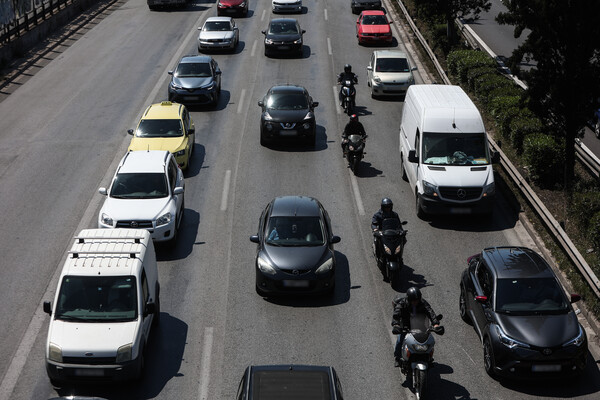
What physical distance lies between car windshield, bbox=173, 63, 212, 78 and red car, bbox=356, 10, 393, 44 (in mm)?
12360

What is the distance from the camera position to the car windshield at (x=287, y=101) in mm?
28719

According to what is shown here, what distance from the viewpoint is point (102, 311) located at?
1488 cm

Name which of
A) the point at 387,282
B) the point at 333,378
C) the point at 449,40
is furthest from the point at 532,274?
the point at 449,40

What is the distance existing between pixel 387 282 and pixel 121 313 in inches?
253

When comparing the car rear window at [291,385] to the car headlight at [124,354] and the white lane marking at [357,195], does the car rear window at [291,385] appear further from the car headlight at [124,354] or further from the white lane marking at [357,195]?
the white lane marking at [357,195]

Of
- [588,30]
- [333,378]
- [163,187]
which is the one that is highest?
[588,30]

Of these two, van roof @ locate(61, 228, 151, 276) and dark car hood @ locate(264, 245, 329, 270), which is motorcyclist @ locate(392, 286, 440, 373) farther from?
van roof @ locate(61, 228, 151, 276)

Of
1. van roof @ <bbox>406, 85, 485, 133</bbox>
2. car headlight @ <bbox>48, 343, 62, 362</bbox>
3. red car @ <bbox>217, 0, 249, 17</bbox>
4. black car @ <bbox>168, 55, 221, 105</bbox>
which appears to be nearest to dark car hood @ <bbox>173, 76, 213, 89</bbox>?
black car @ <bbox>168, 55, 221, 105</bbox>

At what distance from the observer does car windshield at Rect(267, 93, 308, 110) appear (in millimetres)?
28719

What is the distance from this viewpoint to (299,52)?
41.3m

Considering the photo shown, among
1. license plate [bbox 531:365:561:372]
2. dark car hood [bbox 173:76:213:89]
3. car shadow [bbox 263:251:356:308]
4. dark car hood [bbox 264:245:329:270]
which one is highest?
license plate [bbox 531:365:561:372]

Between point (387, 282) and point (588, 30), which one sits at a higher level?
point (588, 30)

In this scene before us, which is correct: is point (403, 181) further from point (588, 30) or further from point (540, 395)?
point (540, 395)

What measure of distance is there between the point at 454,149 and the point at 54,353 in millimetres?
12566
